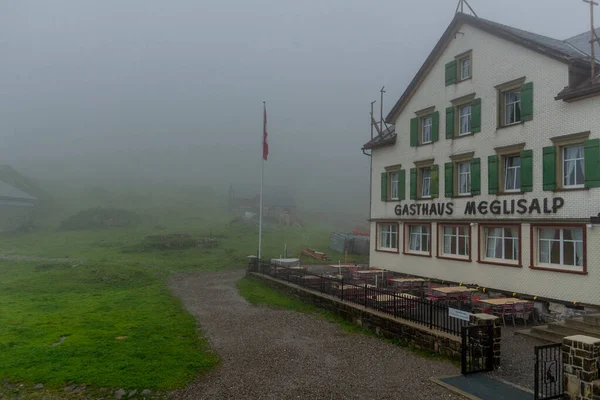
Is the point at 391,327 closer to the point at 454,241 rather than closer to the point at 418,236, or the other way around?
the point at 454,241

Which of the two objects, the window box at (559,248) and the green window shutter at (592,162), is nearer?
the green window shutter at (592,162)

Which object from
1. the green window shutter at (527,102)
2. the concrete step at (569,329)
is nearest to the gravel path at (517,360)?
the concrete step at (569,329)

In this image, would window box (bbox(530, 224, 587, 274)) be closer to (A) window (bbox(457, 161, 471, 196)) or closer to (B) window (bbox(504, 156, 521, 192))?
(B) window (bbox(504, 156, 521, 192))

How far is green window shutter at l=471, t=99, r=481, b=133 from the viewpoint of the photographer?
19734 millimetres

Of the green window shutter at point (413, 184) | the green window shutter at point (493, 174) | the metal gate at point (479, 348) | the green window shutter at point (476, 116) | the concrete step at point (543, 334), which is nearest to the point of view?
the metal gate at point (479, 348)

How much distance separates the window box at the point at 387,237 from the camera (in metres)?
25.5

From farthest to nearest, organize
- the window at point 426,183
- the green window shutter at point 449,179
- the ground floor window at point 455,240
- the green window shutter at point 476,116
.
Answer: the window at point 426,183 < the green window shutter at point 449,179 < the ground floor window at point 455,240 < the green window shutter at point 476,116

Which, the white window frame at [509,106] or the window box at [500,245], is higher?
the white window frame at [509,106]

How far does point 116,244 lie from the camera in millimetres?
45281

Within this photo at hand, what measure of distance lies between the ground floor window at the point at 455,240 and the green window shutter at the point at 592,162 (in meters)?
6.12

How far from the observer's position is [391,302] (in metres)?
14.3

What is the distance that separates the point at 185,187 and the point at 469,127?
120140 millimetres

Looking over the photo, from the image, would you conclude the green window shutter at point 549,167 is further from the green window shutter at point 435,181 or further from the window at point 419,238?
the window at point 419,238

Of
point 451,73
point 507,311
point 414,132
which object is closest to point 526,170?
point 507,311
